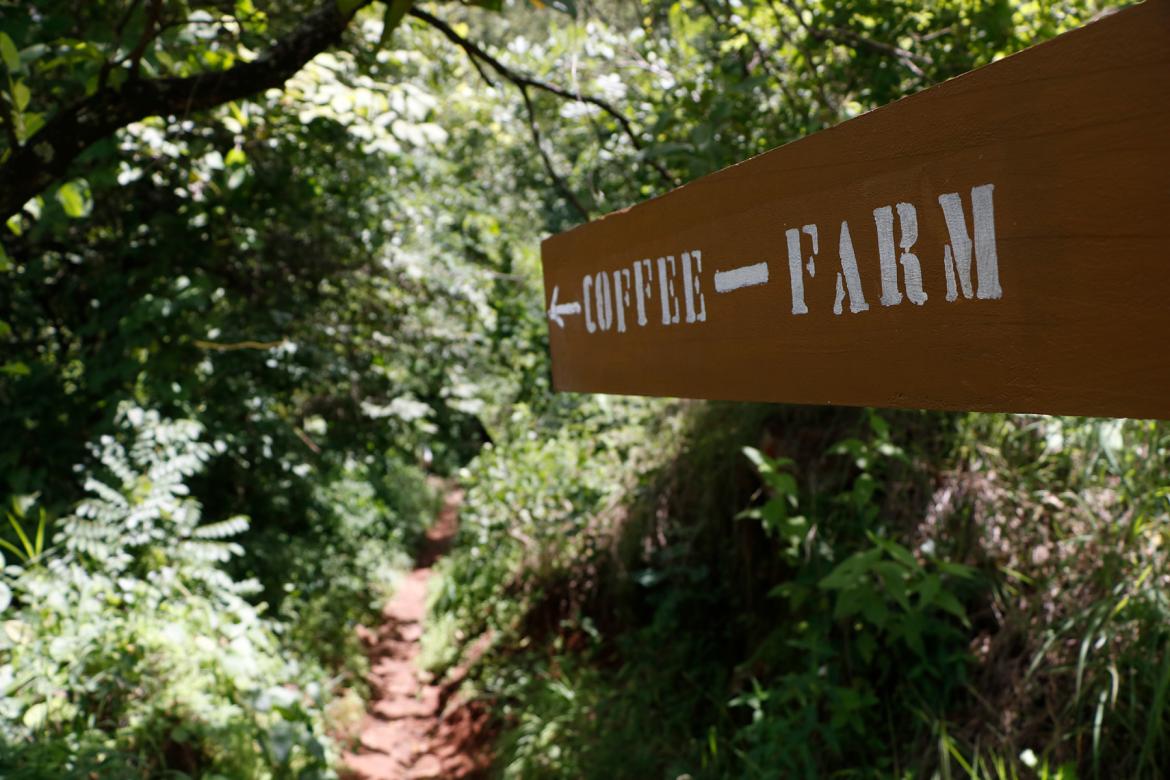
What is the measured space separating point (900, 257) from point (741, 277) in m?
0.27

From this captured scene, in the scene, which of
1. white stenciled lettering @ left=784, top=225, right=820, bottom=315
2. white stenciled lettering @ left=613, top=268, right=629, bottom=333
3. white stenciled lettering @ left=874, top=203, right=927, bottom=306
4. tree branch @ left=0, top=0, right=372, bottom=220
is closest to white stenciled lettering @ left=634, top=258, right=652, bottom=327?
white stenciled lettering @ left=613, top=268, right=629, bottom=333

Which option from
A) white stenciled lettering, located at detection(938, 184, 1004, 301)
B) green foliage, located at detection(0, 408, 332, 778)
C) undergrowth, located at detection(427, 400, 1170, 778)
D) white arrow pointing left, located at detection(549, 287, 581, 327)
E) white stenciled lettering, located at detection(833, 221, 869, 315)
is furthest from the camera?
green foliage, located at detection(0, 408, 332, 778)

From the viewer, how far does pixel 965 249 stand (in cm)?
84

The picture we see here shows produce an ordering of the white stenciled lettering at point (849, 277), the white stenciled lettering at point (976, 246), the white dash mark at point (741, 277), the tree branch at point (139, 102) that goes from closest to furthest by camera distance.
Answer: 1. the white stenciled lettering at point (976, 246)
2. the white stenciled lettering at point (849, 277)
3. the white dash mark at point (741, 277)
4. the tree branch at point (139, 102)

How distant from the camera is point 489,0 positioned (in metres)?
1.93

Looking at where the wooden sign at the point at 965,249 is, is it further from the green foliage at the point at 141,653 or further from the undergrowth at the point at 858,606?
the green foliage at the point at 141,653

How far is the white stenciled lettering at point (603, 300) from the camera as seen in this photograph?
1.52 meters

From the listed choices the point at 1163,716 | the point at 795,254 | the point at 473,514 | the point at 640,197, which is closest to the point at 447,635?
the point at 473,514

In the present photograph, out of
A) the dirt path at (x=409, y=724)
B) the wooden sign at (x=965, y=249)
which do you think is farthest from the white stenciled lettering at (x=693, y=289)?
the dirt path at (x=409, y=724)

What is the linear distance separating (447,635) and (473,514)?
0.91 m

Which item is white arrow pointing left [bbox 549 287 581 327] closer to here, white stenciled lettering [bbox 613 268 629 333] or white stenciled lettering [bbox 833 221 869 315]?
white stenciled lettering [bbox 613 268 629 333]

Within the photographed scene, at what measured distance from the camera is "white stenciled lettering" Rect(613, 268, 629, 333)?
147 centimetres

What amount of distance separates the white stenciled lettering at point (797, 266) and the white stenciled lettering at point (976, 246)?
0.19 metres

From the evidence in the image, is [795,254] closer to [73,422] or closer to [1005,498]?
[1005,498]
